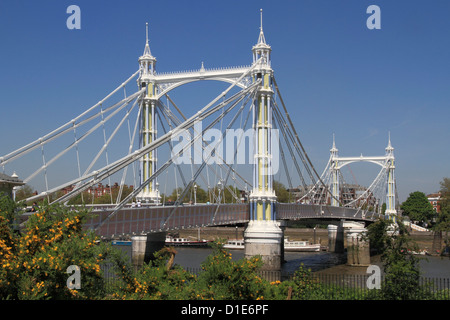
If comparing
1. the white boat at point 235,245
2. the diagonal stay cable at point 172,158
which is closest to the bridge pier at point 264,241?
the diagonal stay cable at point 172,158

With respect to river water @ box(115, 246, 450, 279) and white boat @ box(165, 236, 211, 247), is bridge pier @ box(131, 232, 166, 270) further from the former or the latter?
white boat @ box(165, 236, 211, 247)

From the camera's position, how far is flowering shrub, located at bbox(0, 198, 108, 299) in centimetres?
1293

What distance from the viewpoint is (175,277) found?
16.7 meters

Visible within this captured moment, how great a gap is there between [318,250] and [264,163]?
36024 millimetres

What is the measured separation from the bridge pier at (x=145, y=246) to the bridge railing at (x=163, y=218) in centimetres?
534

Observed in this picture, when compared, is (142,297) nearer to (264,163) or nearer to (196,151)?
(264,163)

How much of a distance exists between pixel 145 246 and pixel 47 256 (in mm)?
24952

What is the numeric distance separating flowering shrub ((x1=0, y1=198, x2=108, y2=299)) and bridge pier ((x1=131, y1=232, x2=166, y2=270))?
22518mm

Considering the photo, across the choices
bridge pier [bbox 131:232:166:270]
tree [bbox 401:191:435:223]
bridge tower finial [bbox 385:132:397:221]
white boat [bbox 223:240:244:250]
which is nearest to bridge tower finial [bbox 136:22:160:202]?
bridge pier [bbox 131:232:166:270]

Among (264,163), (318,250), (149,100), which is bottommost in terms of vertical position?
(318,250)

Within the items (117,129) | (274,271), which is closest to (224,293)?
(274,271)

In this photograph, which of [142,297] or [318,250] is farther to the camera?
[318,250]

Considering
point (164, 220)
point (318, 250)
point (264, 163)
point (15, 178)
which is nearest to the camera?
point (15, 178)

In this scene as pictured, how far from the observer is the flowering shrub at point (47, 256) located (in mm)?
12930
